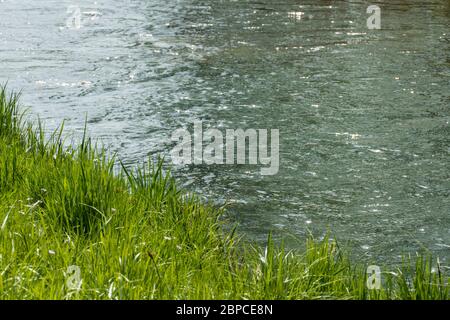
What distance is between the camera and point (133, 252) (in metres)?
3.21

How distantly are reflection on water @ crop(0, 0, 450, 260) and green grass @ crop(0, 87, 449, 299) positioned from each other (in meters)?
0.53

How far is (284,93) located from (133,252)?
3.65m

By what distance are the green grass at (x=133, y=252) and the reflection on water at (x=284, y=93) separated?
1.74ft

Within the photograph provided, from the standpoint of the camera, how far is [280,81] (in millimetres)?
7043

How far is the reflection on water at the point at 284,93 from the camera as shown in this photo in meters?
4.55

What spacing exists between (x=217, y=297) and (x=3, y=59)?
5.35m

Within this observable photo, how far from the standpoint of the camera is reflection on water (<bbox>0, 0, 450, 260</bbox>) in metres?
4.55

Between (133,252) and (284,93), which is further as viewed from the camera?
(284,93)

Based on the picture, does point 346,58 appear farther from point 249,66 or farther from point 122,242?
point 122,242

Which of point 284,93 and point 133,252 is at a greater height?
point 133,252

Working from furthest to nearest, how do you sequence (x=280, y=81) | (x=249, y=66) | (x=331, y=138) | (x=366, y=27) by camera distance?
1. (x=366, y=27)
2. (x=249, y=66)
3. (x=280, y=81)
4. (x=331, y=138)

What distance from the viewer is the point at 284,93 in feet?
22.0
